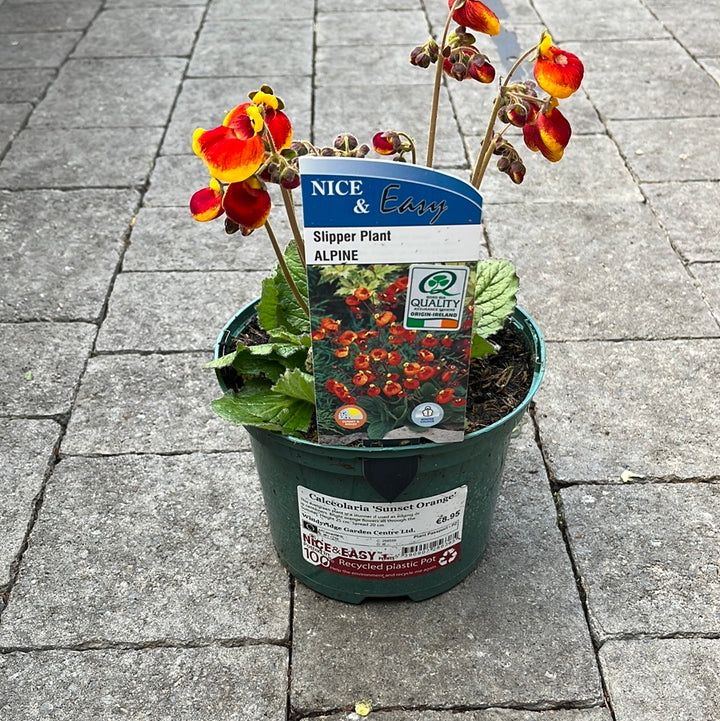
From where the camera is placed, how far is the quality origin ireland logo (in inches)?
61.2

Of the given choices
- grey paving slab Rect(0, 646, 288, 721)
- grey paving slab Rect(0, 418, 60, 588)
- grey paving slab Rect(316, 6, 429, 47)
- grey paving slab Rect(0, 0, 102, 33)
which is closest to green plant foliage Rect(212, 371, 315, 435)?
grey paving slab Rect(0, 646, 288, 721)

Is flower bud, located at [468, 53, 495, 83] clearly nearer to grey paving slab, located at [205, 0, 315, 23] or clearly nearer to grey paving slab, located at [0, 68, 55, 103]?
grey paving slab, located at [0, 68, 55, 103]

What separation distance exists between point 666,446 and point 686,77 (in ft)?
9.87

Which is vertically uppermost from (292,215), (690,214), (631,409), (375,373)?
(292,215)

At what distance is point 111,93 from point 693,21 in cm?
359

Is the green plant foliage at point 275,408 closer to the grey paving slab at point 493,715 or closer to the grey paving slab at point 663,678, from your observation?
the grey paving slab at point 493,715

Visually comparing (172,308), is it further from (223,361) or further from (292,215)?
(292,215)

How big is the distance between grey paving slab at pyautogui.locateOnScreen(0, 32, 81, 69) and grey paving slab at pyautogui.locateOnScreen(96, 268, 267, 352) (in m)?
2.43

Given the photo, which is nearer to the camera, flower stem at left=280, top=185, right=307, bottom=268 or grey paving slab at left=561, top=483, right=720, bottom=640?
flower stem at left=280, top=185, right=307, bottom=268

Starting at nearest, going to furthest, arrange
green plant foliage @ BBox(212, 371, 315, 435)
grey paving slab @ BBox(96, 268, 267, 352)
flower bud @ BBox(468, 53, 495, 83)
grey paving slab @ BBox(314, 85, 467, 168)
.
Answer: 1. flower bud @ BBox(468, 53, 495, 83)
2. green plant foliage @ BBox(212, 371, 315, 435)
3. grey paving slab @ BBox(96, 268, 267, 352)
4. grey paving slab @ BBox(314, 85, 467, 168)

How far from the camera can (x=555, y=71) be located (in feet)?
5.08

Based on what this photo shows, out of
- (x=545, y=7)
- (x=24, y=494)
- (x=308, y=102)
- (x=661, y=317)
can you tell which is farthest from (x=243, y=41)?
(x=24, y=494)

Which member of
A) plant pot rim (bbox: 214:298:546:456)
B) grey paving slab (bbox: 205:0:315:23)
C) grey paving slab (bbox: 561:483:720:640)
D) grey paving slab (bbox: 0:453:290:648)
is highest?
plant pot rim (bbox: 214:298:546:456)

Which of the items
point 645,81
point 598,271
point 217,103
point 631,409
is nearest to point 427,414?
point 631,409
